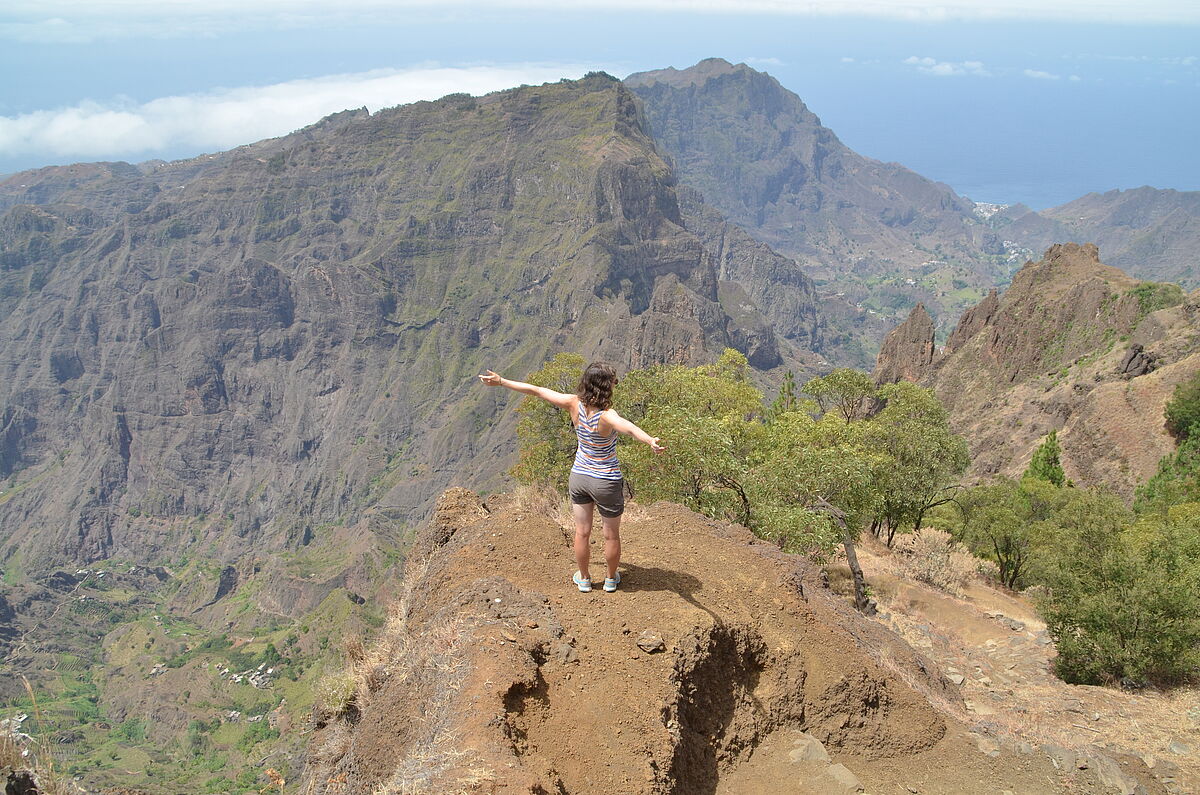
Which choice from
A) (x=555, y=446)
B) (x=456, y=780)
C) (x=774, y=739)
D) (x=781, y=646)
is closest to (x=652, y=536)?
(x=781, y=646)

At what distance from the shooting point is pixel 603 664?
944cm

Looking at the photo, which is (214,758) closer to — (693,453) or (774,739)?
(693,453)

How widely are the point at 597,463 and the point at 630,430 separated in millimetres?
1043

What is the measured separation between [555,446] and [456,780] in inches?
1072

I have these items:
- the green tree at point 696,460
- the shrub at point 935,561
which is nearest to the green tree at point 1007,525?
the shrub at point 935,561

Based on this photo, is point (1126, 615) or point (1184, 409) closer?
point (1126, 615)

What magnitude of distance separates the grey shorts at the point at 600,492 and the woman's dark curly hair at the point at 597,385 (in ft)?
3.51

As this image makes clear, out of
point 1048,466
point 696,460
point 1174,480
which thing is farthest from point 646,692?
point 1174,480

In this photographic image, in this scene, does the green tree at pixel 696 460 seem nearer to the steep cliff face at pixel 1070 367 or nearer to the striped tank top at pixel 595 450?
the striped tank top at pixel 595 450

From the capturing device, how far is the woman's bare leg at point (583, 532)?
1070 cm

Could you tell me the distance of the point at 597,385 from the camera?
403 inches

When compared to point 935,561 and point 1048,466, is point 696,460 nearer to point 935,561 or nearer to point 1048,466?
point 935,561

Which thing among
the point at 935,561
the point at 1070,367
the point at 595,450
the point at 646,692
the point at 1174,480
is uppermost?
the point at 595,450

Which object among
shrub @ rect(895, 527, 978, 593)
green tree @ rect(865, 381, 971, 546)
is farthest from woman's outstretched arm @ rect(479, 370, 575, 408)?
green tree @ rect(865, 381, 971, 546)
